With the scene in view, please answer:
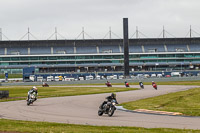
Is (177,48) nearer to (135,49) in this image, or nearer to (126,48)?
(135,49)

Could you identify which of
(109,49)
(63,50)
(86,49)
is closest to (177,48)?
(109,49)

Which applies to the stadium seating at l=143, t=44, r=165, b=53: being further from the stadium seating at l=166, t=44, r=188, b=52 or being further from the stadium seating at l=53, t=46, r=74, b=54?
the stadium seating at l=53, t=46, r=74, b=54

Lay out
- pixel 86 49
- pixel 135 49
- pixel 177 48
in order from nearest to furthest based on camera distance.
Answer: pixel 135 49 → pixel 86 49 → pixel 177 48

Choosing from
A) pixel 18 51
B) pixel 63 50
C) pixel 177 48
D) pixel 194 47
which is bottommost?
pixel 18 51

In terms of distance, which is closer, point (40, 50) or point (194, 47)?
point (40, 50)

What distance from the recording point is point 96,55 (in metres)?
153

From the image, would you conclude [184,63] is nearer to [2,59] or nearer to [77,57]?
[77,57]

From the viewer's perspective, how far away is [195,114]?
24453mm

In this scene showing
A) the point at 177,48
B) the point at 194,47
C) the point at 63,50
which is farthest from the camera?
the point at 177,48

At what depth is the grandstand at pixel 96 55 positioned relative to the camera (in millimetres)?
A: 151875

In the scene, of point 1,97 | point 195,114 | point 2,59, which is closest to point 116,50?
point 2,59

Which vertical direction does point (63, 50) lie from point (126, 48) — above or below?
above

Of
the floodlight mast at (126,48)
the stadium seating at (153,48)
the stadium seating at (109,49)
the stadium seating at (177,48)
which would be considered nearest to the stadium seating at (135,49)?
the stadium seating at (153,48)

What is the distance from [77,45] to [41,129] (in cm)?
14247
